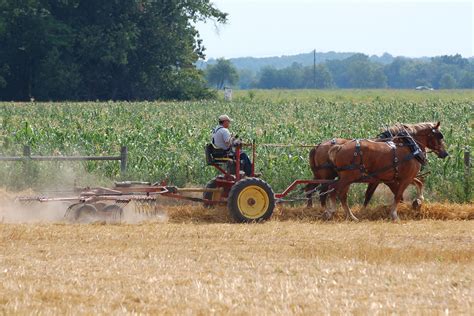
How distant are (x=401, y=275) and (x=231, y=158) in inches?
233

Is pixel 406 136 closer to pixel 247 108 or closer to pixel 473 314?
pixel 473 314

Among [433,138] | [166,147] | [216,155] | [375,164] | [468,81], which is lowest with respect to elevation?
[166,147]

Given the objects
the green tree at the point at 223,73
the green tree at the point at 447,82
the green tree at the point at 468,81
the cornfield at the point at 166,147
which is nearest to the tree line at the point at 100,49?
the cornfield at the point at 166,147

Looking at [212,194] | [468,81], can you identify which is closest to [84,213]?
[212,194]

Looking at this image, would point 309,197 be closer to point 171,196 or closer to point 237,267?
point 171,196

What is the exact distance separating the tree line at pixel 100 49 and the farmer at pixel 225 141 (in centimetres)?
4059

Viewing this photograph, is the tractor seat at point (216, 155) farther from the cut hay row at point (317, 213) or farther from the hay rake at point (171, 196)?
the cut hay row at point (317, 213)

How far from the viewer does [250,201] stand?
17.3 m

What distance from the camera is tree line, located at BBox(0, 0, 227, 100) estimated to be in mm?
58062

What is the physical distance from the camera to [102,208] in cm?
1720

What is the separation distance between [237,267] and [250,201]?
4.36 m

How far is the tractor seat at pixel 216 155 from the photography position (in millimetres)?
17688

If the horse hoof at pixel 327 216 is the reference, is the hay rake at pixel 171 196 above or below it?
above

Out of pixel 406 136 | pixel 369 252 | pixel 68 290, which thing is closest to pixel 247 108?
pixel 406 136
